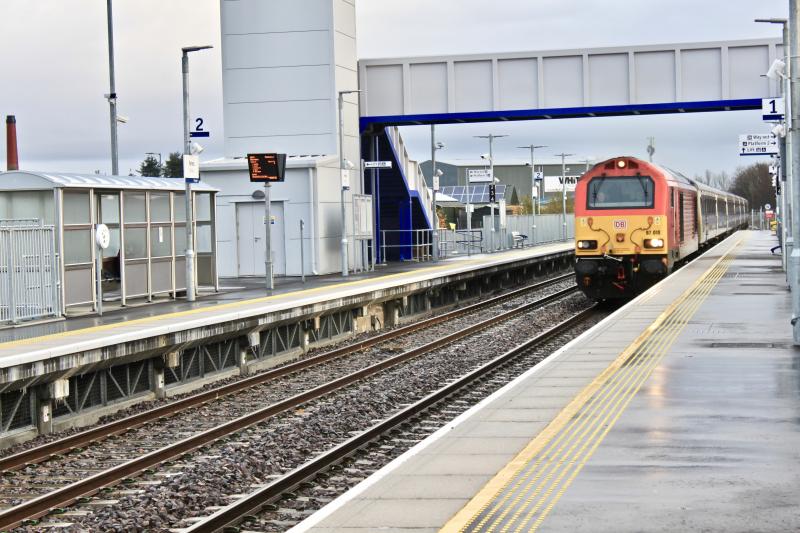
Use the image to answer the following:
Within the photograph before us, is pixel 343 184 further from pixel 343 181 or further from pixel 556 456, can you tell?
pixel 556 456

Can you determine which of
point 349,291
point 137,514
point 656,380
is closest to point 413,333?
point 349,291

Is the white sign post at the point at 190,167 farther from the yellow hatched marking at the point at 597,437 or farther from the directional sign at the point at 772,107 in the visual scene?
the directional sign at the point at 772,107

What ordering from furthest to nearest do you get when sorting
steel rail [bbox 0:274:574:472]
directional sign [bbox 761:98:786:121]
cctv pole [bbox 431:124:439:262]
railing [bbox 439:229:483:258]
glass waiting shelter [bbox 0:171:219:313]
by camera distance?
railing [bbox 439:229:483:258] < cctv pole [bbox 431:124:439:262] < directional sign [bbox 761:98:786:121] < glass waiting shelter [bbox 0:171:219:313] < steel rail [bbox 0:274:574:472]

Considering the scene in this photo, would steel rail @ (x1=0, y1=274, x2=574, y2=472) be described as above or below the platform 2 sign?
below

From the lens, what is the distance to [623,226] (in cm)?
2956

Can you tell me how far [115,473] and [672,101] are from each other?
32020mm

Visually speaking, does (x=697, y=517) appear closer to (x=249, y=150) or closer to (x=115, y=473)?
(x=115, y=473)

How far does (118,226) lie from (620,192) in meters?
12.5

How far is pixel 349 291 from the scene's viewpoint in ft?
89.1

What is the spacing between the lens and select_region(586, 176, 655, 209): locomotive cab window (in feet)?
97.0

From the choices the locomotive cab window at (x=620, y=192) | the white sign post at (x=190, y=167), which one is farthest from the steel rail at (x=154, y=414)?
the locomotive cab window at (x=620, y=192)

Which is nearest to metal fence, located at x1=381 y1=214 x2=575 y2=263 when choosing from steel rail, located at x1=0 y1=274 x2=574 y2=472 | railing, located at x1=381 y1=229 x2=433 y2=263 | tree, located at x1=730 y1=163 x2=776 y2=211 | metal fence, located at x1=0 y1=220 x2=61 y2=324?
railing, located at x1=381 y1=229 x2=433 y2=263

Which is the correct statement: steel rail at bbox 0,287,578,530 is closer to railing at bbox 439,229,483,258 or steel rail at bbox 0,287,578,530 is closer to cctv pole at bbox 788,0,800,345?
cctv pole at bbox 788,0,800,345

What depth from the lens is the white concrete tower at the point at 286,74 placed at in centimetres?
3859
